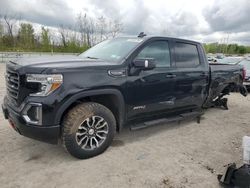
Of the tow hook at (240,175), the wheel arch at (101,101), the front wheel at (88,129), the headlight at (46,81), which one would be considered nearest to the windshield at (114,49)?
the wheel arch at (101,101)

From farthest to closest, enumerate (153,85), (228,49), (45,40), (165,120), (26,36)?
(228,49) → (26,36) → (45,40) → (165,120) → (153,85)

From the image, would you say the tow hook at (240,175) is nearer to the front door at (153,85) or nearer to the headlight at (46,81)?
the front door at (153,85)

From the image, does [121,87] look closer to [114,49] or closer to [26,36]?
[114,49]

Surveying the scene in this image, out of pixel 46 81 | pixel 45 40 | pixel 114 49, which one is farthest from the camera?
pixel 45 40

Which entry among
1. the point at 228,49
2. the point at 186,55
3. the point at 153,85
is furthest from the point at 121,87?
the point at 228,49

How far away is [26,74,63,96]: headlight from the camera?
3.25 meters

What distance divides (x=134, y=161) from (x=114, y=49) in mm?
1996

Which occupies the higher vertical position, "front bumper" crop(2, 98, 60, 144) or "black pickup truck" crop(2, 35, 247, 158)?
"black pickup truck" crop(2, 35, 247, 158)

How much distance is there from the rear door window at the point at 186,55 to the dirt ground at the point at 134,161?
1.38 meters

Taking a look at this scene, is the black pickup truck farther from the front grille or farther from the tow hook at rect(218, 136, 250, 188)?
the tow hook at rect(218, 136, 250, 188)

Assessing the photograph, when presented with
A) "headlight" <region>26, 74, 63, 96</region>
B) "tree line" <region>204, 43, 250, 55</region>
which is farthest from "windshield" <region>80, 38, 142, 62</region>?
"tree line" <region>204, 43, 250, 55</region>

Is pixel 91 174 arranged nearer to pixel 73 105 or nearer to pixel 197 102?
pixel 73 105

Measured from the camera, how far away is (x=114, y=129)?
400cm

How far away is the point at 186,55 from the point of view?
5.14 m
